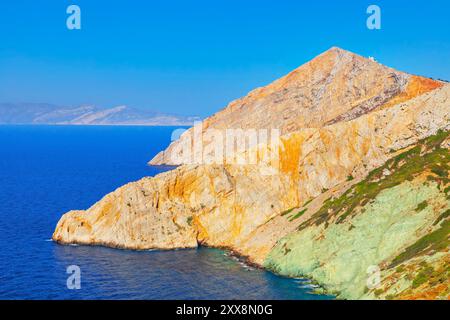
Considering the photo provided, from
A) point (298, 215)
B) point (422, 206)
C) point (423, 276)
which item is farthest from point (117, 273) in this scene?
point (422, 206)

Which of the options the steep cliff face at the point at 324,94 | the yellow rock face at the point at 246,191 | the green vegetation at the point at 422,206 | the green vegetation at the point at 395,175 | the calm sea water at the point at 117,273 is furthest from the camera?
the steep cliff face at the point at 324,94

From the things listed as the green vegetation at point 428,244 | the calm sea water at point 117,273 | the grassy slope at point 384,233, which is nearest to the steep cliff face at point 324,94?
the grassy slope at point 384,233

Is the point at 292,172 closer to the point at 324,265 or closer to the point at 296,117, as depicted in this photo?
the point at 324,265

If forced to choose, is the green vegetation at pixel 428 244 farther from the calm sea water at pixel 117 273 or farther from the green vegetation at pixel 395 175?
the calm sea water at pixel 117 273

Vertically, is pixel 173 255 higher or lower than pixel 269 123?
lower

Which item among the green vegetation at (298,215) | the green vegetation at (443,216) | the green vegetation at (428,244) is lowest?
the green vegetation at (428,244)

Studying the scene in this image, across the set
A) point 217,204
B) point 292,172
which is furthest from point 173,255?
point 292,172
